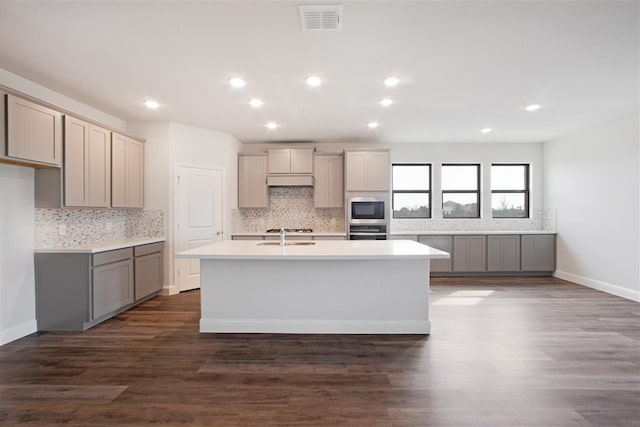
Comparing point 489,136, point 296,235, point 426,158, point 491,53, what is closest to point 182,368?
point 296,235

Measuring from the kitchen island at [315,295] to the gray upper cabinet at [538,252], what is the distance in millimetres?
3844

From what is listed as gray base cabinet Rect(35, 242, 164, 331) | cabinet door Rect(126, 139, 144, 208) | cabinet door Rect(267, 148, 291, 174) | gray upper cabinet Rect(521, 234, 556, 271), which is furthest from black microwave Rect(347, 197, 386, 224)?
gray base cabinet Rect(35, 242, 164, 331)

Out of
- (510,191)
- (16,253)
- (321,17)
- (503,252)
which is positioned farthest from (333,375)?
(510,191)

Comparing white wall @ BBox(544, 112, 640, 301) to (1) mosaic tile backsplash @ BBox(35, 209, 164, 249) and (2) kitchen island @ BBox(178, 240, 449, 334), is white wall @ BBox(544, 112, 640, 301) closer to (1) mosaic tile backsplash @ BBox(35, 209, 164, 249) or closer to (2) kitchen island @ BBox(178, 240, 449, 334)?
(2) kitchen island @ BBox(178, 240, 449, 334)

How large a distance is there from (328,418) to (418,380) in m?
0.81

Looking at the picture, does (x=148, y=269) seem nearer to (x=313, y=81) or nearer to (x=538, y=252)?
(x=313, y=81)

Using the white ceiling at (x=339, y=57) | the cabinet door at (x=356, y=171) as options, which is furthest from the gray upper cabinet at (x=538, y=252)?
the cabinet door at (x=356, y=171)

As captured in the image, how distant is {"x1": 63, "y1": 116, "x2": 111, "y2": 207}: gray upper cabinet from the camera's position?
132 inches

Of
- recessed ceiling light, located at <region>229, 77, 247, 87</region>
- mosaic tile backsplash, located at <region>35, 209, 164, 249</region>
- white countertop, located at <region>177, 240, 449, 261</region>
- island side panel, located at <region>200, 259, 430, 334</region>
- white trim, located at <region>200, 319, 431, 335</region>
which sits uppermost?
recessed ceiling light, located at <region>229, 77, 247, 87</region>

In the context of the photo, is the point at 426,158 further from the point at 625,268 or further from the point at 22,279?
the point at 22,279

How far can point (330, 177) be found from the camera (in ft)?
19.0

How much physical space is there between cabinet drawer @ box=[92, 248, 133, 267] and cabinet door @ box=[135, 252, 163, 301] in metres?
0.20

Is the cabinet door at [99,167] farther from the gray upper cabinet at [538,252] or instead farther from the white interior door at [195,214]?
the gray upper cabinet at [538,252]

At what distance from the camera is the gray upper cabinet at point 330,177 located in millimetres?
5793
